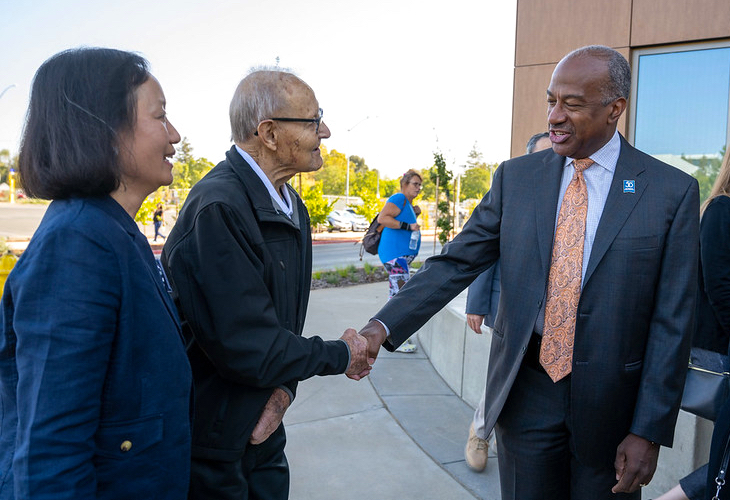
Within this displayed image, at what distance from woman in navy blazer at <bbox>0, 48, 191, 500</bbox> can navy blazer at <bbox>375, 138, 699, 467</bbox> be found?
4.35 feet

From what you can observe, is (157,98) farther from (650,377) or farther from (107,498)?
(650,377)

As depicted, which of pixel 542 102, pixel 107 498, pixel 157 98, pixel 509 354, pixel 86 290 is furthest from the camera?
pixel 542 102

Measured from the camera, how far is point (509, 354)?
2340 millimetres

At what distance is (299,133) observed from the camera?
7.25ft

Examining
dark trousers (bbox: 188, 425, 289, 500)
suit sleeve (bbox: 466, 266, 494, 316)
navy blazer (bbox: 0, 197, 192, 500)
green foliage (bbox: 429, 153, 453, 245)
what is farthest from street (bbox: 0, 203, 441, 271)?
navy blazer (bbox: 0, 197, 192, 500)

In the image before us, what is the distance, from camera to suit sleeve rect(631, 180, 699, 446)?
2107 mm

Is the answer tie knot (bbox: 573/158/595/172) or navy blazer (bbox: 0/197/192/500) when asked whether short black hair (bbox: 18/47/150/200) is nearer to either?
navy blazer (bbox: 0/197/192/500)

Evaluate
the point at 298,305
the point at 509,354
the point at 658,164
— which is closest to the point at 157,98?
the point at 298,305

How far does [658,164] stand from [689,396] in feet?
3.12

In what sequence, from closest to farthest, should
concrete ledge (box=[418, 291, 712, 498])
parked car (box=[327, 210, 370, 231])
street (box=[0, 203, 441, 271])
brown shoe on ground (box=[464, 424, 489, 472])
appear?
concrete ledge (box=[418, 291, 712, 498])
brown shoe on ground (box=[464, 424, 489, 472])
street (box=[0, 203, 441, 271])
parked car (box=[327, 210, 370, 231])

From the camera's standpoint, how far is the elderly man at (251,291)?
1.87 meters

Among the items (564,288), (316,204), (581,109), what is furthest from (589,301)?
(316,204)

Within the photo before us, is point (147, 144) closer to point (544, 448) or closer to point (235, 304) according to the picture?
point (235, 304)

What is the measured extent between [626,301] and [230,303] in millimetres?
1341
